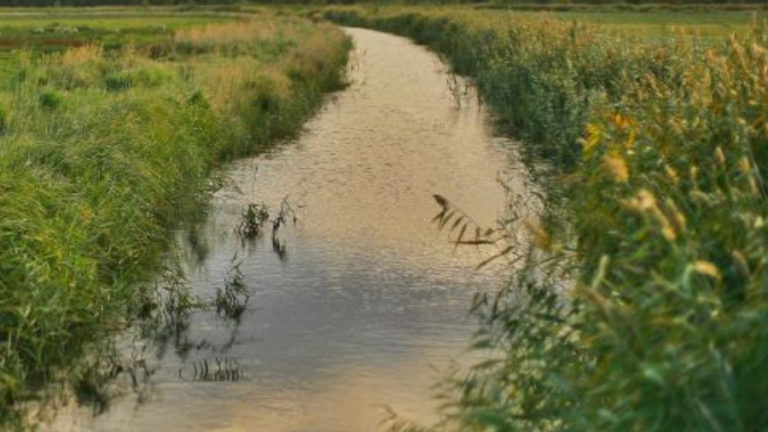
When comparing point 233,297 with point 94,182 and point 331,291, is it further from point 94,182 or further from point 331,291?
point 94,182

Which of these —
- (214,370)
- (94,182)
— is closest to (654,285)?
(214,370)

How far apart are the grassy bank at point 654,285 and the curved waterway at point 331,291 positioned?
29.0 inches

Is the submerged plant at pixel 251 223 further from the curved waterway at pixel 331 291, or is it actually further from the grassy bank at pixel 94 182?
the grassy bank at pixel 94 182

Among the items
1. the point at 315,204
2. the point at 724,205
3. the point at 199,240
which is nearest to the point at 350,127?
the point at 315,204

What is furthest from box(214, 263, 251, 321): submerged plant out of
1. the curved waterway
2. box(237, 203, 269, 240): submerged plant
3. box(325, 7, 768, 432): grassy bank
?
box(325, 7, 768, 432): grassy bank

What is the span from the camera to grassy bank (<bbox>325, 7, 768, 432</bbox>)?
3.88 meters

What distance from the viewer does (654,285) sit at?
14.1 feet

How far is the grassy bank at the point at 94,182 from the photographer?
8.58m

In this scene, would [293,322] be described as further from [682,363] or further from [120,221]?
[682,363]

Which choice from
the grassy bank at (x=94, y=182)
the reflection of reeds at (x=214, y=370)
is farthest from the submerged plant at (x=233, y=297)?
the reflection of reeds at (x=214, y=370)

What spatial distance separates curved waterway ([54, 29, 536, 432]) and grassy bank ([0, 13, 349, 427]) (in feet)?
1.99

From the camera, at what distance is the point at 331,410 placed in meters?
7.98

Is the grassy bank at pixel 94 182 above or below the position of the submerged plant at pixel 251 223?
above

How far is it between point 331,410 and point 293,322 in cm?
218
